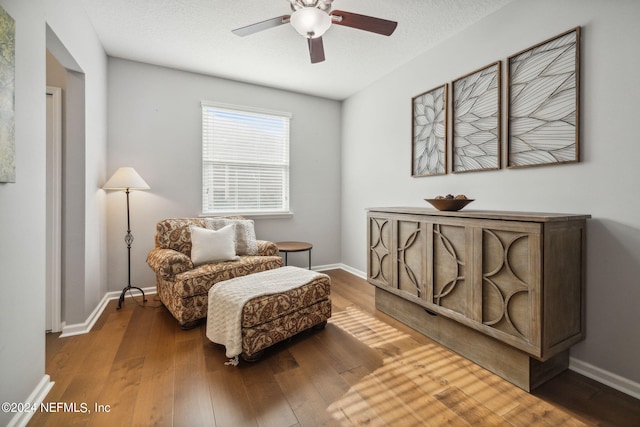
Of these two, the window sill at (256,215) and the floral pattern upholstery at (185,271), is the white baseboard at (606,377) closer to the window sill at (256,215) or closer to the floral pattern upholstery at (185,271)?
the floral pattern upholstery at (185,271)

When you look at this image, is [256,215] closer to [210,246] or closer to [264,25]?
[210,246]

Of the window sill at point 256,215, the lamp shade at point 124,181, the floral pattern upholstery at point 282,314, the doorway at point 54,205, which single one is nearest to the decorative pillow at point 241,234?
the window sill at point 256,215

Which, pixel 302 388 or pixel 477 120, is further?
pixel 477 120

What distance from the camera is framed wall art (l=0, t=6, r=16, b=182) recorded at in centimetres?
125

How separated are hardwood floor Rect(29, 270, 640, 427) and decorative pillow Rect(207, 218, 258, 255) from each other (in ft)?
3.44

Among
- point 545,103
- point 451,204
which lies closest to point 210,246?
point 451,204

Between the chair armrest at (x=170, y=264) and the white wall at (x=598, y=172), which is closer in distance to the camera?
the white wall at (x=598, y=172)

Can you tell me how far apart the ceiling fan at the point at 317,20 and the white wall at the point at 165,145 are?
1829mm

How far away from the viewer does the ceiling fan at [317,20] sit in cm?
184

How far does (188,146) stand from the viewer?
3.58m

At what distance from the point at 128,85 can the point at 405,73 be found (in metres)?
3.20

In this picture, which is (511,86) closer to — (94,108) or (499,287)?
(499,287)

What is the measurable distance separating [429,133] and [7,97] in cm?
313

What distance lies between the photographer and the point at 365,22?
6.48 ft
